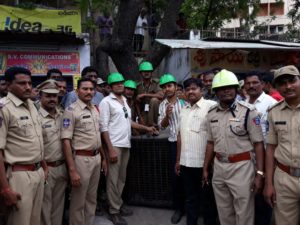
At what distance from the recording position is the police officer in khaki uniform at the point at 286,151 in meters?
3.55

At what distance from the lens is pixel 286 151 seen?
3.60 m

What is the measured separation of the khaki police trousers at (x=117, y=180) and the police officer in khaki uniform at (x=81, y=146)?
49 centimetres

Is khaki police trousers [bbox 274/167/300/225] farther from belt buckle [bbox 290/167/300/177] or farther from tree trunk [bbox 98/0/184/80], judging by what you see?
tree trunk [bbox 98/0/184/80]

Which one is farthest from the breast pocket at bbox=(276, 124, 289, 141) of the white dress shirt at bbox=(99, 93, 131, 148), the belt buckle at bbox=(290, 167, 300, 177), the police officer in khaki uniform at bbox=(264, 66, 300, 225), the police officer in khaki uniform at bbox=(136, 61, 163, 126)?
the police officer in khaki uniform at bbox=(136, 61, 163, 126)

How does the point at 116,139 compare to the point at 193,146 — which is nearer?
the point at 193,146

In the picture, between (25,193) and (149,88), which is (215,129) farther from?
(149,88)

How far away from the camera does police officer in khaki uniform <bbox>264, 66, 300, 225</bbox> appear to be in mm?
3547

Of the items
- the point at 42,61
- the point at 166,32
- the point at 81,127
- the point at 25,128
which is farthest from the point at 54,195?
the point at 42,61

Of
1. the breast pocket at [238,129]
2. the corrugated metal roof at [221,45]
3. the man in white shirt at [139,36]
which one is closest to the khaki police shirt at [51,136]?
the breast pocket at [238,129]

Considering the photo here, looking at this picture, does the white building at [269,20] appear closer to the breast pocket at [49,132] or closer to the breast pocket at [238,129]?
the breast pocket at [238,129]

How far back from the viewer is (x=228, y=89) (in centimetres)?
416

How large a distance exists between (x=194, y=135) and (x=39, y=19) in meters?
5.99

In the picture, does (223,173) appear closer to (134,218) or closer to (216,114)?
(216,114)

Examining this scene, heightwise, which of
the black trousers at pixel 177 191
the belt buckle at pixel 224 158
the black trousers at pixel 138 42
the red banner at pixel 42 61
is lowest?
the black trousers at pixel 177 191
